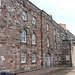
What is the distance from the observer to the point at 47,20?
2289 centimetres

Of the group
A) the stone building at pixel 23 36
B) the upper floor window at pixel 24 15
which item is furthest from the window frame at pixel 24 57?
the upper floor window at pixel 24 15

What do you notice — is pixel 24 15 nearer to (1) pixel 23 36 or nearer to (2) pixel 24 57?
(1) pixel 23 36

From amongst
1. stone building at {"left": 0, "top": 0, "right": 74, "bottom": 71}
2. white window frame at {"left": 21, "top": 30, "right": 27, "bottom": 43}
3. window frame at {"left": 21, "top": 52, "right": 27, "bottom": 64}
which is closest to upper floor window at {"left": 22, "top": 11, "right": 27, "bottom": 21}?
stone building at {"left": 0, "top": 0, "right": 74, "bottom": 71}

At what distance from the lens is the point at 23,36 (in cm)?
1606

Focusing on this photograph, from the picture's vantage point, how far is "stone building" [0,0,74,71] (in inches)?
512

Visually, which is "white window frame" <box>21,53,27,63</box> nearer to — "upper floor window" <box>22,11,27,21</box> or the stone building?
the stone building

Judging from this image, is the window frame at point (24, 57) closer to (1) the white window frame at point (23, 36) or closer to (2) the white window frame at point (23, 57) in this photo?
(2) the white window frame at point (23, 57)

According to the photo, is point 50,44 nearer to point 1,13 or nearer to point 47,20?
point 47,20

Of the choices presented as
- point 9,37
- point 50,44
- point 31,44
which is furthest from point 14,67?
point 50,44

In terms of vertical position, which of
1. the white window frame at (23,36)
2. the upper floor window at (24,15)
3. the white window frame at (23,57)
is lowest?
the white window frame at (23,57)

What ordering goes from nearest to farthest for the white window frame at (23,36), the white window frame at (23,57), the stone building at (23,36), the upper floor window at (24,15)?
1. the stone building at (23,36)
2. the white window frame at (23,57)
3. the white window frame at (23,36)
4. the upper floor window at (24,15)

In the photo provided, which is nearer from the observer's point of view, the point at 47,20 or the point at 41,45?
the point at 41,45

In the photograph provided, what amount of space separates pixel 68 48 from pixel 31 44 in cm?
1639

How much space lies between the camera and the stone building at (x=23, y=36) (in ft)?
42.6
